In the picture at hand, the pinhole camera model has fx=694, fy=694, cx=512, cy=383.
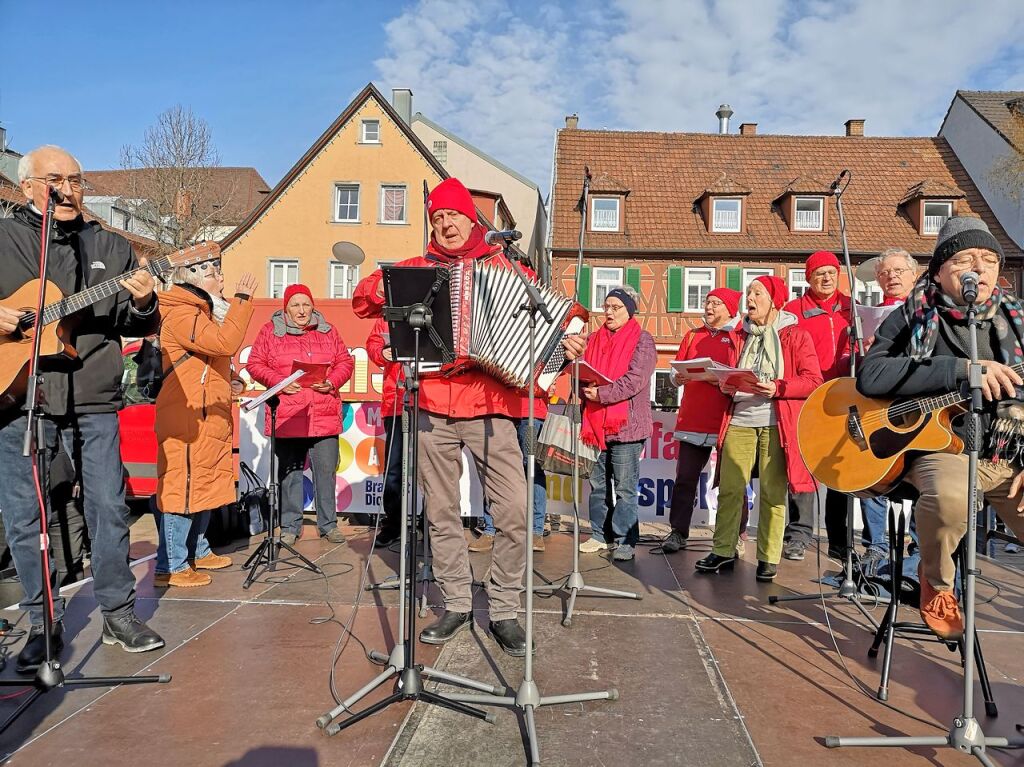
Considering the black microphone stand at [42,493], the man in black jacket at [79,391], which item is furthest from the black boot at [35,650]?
the black microphone stand at [42,493]

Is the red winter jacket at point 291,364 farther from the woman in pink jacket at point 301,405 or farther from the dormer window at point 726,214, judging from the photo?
the dormer window at point 726,214

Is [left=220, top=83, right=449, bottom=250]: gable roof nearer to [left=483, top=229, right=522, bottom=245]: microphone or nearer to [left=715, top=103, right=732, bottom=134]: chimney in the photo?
[left=715, top=103, right=732, bottom=134]: chimney

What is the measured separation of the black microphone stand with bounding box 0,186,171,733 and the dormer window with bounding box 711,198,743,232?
25835 mm

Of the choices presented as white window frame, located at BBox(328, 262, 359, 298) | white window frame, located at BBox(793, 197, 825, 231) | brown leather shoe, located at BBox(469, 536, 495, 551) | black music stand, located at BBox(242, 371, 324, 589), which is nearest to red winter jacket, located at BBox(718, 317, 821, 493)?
brown leather shoe, located at BBox(469, 536, 495, 551)

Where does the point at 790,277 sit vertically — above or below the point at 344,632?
above

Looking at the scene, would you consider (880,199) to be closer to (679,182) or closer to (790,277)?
(790,277)

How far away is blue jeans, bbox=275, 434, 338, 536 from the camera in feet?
19.9

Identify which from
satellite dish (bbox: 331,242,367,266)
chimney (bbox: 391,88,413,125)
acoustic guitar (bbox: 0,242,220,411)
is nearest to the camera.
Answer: acoustic guitar (bbox: 0,242,220,411)

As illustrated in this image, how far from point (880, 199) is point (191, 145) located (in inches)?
1040

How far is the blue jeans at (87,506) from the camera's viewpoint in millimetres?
3229

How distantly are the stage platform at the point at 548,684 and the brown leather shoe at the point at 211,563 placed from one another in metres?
0.47

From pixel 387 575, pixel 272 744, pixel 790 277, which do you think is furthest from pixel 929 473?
pixel 790 277

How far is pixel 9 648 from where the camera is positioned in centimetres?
352

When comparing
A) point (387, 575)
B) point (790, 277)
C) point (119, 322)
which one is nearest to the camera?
point (119, 322)
